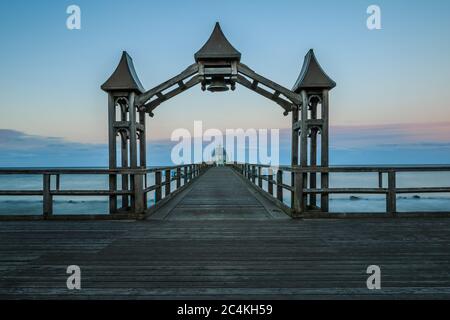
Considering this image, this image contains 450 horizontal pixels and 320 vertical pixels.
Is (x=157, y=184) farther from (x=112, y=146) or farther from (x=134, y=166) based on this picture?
(x=112, y=146)

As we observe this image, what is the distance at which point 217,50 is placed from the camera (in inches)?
298

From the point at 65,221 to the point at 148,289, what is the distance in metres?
4.69

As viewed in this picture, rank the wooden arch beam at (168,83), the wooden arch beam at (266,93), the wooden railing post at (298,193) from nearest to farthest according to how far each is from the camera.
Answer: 1. the wooden railing post at (298,193)
2. the wooden arch beam at (168,83)
3. the wooden arch beam at (266,93)

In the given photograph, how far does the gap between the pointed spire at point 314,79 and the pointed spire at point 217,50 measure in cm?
163

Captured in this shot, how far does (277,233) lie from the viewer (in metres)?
5.79

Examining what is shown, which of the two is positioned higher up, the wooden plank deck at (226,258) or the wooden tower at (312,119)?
the wooden tower at (312,119)

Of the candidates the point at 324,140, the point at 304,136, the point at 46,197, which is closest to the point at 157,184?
the point at 46,197

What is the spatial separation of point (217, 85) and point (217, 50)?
84 centimetres

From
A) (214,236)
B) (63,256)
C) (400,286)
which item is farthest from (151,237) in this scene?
(400,286)

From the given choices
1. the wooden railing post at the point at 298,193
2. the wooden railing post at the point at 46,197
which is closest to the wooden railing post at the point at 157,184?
the wooden railing post at the point at 46,197

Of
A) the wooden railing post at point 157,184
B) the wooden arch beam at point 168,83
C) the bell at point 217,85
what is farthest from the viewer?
the wooden railing post at point 157,184

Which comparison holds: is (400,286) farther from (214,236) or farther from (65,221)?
(65,221)

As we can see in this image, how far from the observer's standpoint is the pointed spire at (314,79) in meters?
7.35

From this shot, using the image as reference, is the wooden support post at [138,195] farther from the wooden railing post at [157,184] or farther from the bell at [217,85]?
the bell at [217,85]
